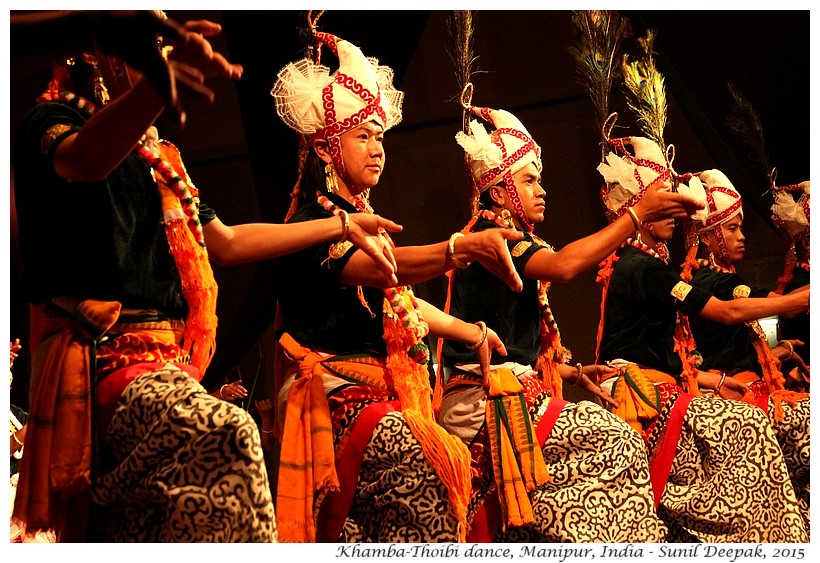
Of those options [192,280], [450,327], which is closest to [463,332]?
[450,327]

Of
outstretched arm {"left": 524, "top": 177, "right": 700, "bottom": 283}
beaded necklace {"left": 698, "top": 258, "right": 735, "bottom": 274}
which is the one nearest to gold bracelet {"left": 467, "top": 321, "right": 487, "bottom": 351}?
outstretched arm {"left": 524, "top": 177, "right": 700, "bottom": 283}

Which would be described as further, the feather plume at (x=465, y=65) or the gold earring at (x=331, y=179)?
the feather plume at (x=465, y=65)

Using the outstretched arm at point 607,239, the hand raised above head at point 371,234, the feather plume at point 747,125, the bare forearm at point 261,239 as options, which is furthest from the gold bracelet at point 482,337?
the feather plume at point 747,125

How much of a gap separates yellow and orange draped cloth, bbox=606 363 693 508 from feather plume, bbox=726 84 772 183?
1803mm

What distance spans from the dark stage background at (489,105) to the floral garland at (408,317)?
76 cm

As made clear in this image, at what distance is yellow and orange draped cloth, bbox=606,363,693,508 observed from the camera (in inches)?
181

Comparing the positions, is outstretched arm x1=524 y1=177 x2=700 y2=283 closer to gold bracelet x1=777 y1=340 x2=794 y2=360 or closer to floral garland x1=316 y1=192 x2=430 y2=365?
floral garland x1=316 y1=192 x2=430 y2=365

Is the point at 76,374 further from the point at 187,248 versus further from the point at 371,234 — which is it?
the point at 371,234

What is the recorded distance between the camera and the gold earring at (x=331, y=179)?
12.7 ft

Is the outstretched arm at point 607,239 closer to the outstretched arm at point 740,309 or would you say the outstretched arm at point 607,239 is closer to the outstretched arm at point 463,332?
the outstretched arm at point 463,332

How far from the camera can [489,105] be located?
601 centimetres

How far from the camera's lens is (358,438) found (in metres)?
3.50

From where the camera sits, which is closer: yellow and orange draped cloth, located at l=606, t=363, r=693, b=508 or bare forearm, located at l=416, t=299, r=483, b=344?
bare forearm, located at l=416, t=299, r=483, b=344
